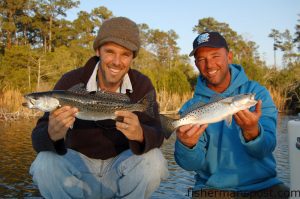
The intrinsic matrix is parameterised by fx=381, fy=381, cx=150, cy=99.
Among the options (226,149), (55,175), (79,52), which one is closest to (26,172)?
(55,175)

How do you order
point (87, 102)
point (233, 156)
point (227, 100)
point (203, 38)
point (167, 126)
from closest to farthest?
point (227, 100)
point (167, 126)
point (87, 102)
point (233, 156)
point (203, 38)

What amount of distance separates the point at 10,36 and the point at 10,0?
4629 mm

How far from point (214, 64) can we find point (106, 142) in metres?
1.61

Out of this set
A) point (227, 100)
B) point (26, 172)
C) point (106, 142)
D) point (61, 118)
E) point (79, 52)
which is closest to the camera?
point (61, 118)

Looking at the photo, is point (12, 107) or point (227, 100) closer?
point (227, 100)

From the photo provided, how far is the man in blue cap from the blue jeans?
53cm

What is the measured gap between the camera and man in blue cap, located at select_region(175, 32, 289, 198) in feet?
14.5

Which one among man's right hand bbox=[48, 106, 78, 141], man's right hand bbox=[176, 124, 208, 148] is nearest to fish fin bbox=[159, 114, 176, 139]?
man's right hand bbox=[176, 124, 208, 148]

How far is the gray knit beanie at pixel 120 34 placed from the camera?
439 cm

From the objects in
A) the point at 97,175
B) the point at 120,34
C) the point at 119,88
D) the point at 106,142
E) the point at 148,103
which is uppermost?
the point at 120,34

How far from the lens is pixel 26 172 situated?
380 inches

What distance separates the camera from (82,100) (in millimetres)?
4039

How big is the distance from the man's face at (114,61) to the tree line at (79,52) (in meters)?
26.2

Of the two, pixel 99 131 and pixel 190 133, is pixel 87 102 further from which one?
pixel 190 133
